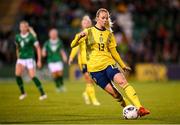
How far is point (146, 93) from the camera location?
78.7 ft

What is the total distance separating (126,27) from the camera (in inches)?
1394

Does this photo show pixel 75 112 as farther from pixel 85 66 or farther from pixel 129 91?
pixel 85 66

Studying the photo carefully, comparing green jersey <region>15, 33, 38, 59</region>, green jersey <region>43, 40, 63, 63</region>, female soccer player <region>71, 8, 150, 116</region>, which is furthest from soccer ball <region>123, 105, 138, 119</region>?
green jersey <region>43, 40, 63, 63</region>

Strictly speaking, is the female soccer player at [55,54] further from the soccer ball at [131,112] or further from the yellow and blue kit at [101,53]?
the soccer ball at [131,112]

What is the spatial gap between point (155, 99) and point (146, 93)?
10.8 ft

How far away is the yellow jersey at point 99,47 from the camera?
46.4 feet

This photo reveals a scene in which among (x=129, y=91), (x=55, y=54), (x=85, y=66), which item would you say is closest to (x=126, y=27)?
(x=55, y=54)

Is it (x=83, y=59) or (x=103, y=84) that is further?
(x=83, y=59)

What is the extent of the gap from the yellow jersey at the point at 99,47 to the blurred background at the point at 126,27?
18791mm

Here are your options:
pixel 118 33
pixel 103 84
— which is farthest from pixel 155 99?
pixel 118 33

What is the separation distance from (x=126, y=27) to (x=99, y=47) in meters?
21.3

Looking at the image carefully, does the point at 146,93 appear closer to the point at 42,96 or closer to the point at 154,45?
the point at 42,96

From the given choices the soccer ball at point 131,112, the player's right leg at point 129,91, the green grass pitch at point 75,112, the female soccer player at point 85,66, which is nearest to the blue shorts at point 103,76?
the player's right leg at point 129,91

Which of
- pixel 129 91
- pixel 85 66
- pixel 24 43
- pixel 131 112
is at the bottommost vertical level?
pixel 131 112
